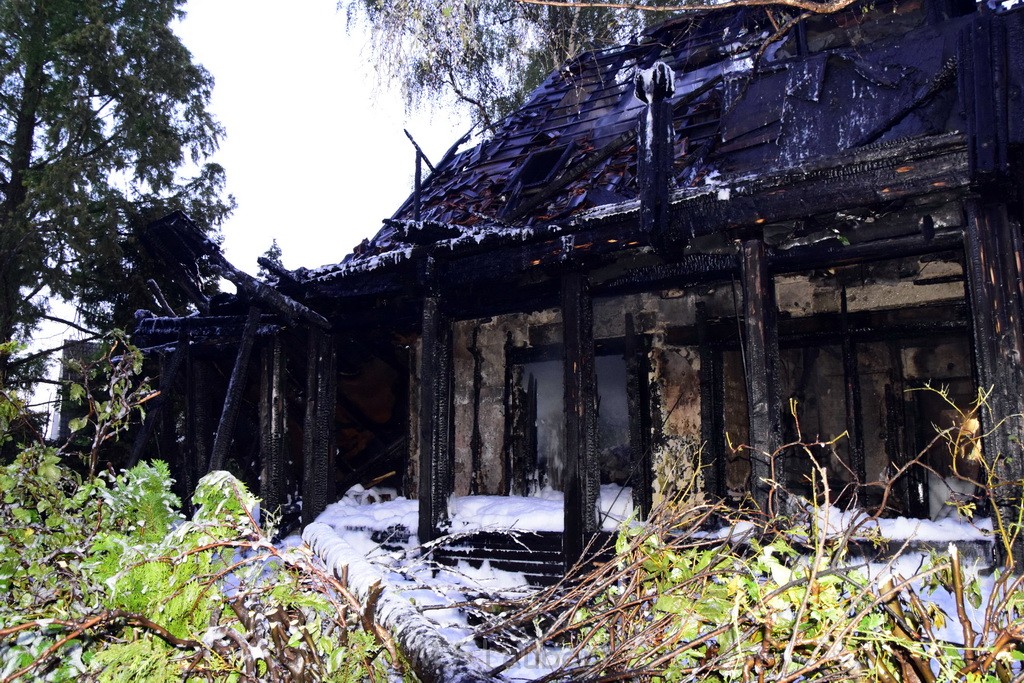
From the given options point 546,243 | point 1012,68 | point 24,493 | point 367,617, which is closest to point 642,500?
point 546,243

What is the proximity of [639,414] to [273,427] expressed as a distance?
420cm

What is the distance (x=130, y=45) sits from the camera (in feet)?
55.7

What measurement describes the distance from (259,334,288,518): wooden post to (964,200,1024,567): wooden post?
22.6ft

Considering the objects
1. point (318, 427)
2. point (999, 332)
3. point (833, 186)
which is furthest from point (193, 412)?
point (999, 332)

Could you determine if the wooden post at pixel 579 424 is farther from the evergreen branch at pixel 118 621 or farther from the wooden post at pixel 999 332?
the evergreen branch at pixel 118 621

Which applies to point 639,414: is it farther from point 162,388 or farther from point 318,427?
point 162,388

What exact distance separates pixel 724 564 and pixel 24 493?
10.9ft

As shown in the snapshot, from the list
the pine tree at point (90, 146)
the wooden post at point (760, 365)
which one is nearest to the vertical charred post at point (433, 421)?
the wooden post at point (760, 365)

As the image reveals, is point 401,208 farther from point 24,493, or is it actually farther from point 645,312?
point 24,493

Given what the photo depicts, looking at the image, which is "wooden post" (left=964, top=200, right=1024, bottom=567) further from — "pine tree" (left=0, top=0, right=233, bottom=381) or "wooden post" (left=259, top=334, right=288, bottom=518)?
"pine tree" (left=0, top=0, right=233, bottom=381)

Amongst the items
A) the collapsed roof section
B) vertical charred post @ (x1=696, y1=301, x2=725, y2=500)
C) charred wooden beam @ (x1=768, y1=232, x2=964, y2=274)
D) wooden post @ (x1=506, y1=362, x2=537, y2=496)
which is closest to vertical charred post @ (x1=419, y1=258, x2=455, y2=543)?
the collapsed roof section

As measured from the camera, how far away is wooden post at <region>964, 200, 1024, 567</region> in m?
4.66

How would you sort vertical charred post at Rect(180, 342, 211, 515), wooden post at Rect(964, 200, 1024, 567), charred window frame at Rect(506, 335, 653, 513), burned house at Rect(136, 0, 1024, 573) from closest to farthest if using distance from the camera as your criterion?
wooden post at Rect(964, 200, 1024, 567) < burned house at Rect(136, 0, 1024, 573) < charred window frame at Rect(506, 335, 653, 513) < vertical charred post at Rect(180, 342, 211, 515)

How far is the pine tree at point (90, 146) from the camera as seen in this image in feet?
50.2
